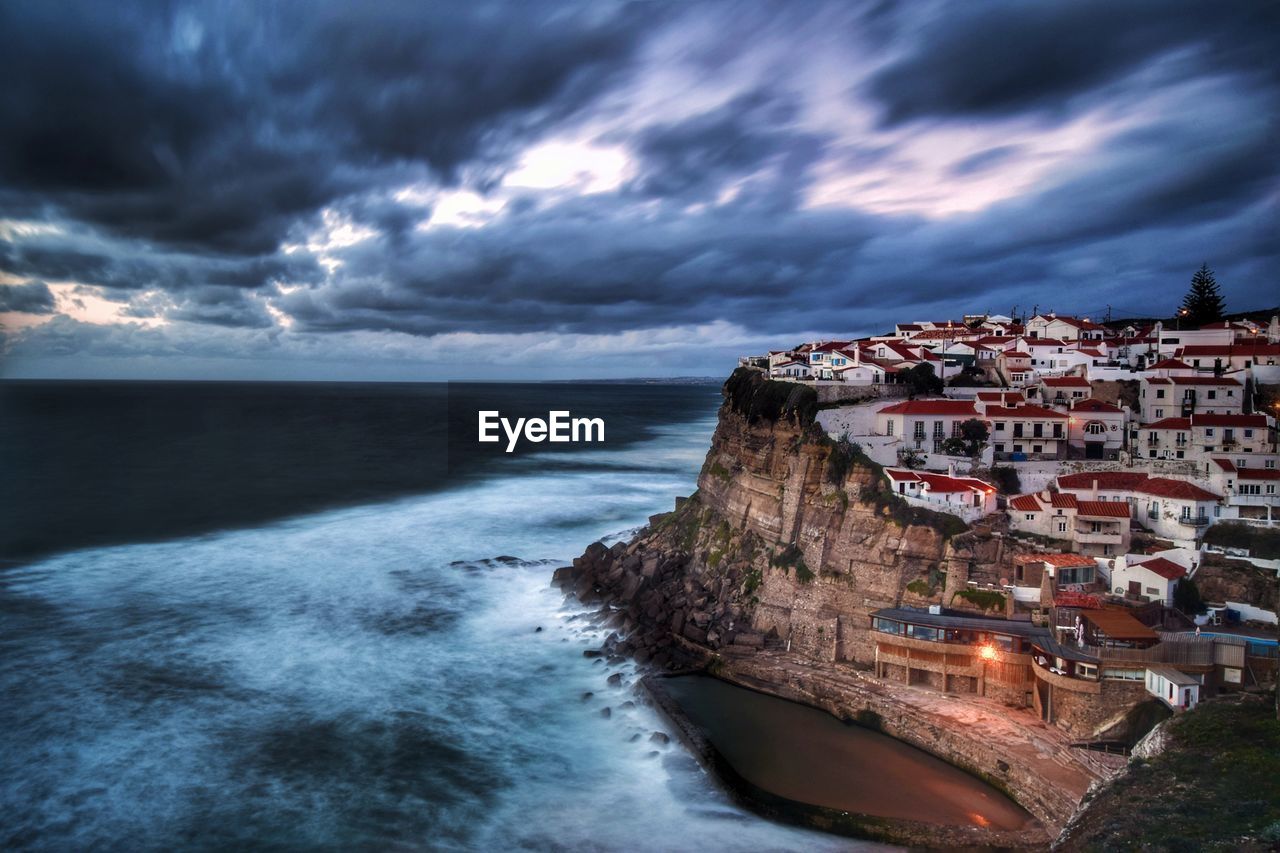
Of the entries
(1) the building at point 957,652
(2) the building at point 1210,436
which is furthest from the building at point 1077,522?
(2) the building at point 1210,436

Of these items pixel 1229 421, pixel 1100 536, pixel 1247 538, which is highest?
pixel 1229 421

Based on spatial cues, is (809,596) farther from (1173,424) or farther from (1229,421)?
(1229,421)

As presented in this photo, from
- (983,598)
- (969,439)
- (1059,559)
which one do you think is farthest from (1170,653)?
(969,439)

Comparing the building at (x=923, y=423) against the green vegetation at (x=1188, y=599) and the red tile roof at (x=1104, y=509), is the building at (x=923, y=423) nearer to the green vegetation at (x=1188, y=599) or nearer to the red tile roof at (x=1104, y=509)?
the red tile roof at (x=1104, y=509)

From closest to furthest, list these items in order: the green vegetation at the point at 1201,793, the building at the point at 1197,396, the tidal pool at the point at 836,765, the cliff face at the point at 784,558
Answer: the green vegetation at the point at 1201,793
the tidal pool at the point at 836,765
the cliff face at the point at 784,558
the building at the point at 1197,396

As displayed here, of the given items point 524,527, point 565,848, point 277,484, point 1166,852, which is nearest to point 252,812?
point 565,848

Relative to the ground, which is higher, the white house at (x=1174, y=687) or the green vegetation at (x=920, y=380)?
the green vegetation at (x=920, y=380)
